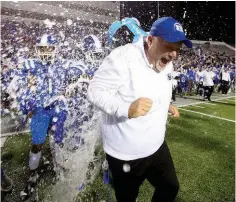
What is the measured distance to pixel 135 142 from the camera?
87.4 inches

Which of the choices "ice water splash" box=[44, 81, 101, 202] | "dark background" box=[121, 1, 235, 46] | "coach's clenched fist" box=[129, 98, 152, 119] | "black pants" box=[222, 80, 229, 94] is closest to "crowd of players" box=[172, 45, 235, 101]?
"black pants" box=[222, 80, 229, 94]

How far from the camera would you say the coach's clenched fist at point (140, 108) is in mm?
1873

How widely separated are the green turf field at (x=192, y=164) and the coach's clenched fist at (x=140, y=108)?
166 centimetres

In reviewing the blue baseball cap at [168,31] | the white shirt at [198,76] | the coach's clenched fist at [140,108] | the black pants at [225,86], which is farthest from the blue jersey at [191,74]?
the coach's clenched fist at [140,108]

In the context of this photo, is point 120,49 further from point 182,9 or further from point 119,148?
point 182,9

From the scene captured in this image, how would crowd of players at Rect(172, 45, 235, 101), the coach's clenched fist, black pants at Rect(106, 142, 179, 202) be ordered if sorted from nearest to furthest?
1. the coach's clenched fist
2. black pants at Rect(106, 142, 179, 202)
3. crowd of players at Rect(172, 45, 235, 101)

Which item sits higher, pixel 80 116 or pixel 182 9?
pixel 182 9

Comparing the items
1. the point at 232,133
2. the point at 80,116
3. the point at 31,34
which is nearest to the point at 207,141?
the point at 232,133

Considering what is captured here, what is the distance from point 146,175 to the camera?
251 centimetres

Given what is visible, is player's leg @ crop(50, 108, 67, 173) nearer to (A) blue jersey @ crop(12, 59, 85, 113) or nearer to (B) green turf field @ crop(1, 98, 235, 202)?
(A) blue jersey @ crop(12, 59, 85, 113)

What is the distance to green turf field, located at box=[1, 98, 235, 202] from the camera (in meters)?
3.57

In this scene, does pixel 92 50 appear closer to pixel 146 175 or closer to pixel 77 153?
pixel 77 153

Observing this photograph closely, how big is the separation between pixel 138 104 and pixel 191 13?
29.1m

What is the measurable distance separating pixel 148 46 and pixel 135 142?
778mm
